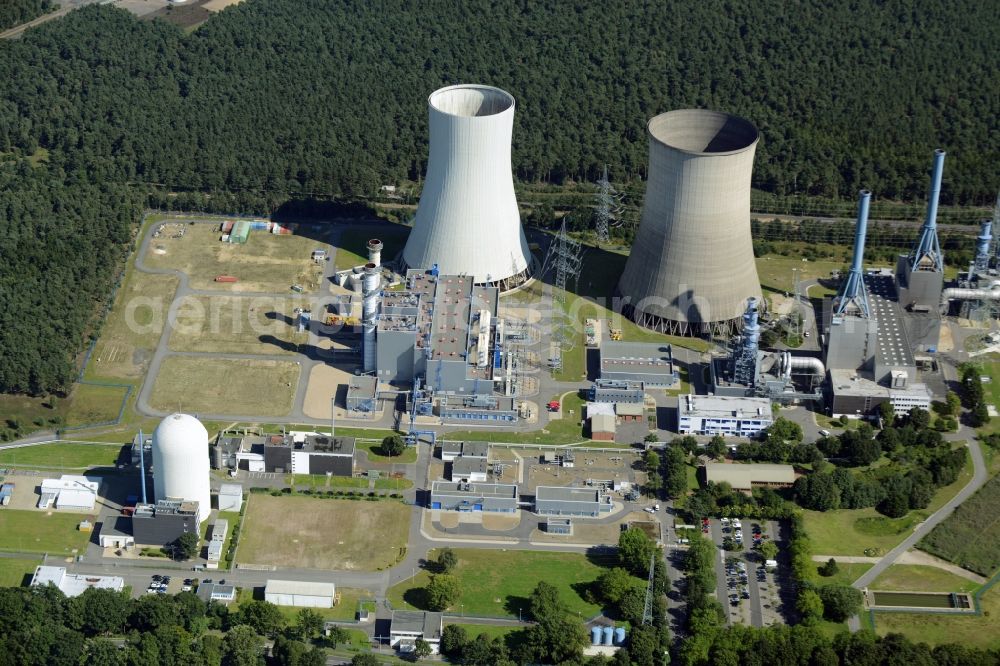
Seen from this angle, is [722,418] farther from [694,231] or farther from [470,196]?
[470,196]


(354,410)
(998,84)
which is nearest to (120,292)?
(354,410)

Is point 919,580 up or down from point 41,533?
up

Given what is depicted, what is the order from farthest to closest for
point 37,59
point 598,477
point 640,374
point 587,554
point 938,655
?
point 37,59 → point 640,374 → point 598,477 → point 587,554 → point 938,655

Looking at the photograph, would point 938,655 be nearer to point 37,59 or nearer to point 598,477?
point 598,477

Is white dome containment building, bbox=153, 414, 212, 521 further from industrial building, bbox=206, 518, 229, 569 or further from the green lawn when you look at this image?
the green lawn

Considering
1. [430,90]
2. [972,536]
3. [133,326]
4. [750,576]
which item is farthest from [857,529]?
[430,90]

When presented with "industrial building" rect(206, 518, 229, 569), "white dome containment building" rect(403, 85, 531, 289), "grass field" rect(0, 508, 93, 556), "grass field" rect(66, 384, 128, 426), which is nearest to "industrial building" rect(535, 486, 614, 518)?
"industrial building" rect(206, 518, 229, 569)

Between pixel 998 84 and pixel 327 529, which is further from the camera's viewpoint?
pixel 998 84

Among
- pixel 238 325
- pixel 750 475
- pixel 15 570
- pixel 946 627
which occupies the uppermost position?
pixel 238 325
